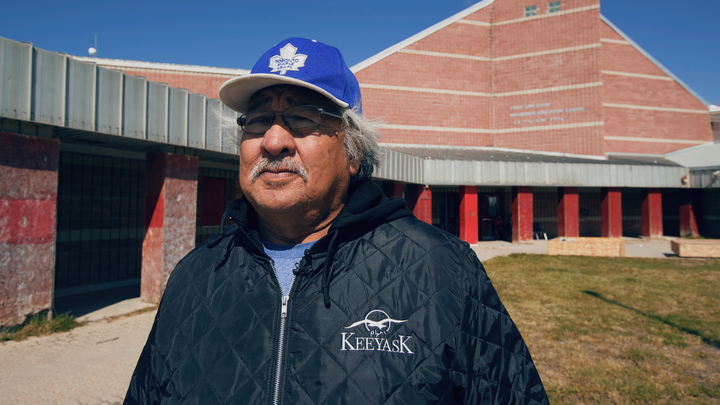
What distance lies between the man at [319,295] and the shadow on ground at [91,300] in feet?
27.9

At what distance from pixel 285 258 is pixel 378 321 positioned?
0.55 m

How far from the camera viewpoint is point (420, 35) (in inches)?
1120

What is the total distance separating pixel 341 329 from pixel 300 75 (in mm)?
1001

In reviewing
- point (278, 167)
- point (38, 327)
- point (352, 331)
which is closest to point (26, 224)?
point (38, 327)

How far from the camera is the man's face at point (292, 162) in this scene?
163 centimetres

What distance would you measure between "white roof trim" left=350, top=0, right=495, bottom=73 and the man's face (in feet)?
86.4

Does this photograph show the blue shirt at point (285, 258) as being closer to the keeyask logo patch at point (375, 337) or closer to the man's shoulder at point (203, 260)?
the man's shoulder at point (203, 260)

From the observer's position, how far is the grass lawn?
189 inches

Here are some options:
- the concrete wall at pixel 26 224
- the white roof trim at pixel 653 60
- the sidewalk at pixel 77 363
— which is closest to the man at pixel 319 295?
the sidewalk at pixel 77 363

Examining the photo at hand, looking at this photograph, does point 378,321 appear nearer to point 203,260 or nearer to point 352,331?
point 352,331

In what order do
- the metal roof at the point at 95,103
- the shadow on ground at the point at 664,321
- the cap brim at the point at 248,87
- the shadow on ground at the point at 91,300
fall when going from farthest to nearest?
the shadow on ground at the point at 91,300 < the shadow on ground at the point at 664,321 < the metal roof at the point at 95,103 < the cap brim at the point at 248,87

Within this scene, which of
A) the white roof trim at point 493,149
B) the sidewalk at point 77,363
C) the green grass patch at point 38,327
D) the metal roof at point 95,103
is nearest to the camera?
the sidewalk at point 77,363

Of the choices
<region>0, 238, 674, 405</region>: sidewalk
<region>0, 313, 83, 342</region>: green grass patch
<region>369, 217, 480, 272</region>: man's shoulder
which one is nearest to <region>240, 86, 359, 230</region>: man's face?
<region>369, 217, 480, 272</region>: man's shoulder

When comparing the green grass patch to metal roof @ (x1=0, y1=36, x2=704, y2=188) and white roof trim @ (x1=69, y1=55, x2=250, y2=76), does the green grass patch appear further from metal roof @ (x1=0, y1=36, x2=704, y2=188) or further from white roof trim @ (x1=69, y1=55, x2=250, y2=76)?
white roof trim @ (x1=69, y1=55, x2=250, y2=76)
